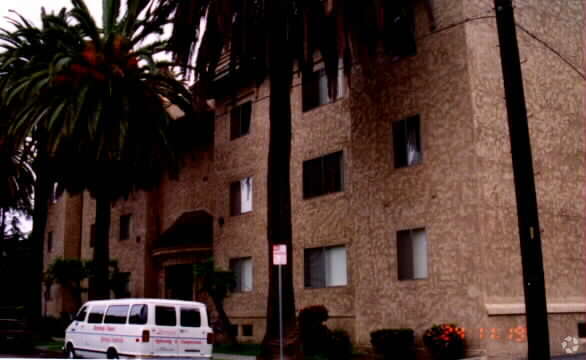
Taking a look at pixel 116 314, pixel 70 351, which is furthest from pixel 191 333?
pixel 70 351

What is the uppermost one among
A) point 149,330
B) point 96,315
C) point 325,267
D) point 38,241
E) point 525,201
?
point 38,241

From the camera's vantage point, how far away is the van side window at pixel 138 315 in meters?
18.5

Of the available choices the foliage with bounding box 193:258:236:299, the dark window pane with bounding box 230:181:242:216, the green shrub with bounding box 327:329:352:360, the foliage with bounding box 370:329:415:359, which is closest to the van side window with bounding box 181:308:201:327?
the green shrub with bounding box 327:329:352:360

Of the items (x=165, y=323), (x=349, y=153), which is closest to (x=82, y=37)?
(x=349, y=153)

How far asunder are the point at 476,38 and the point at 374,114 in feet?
13.4

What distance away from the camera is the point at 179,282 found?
35.5 metres

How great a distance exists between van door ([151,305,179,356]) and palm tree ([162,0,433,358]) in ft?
7.76

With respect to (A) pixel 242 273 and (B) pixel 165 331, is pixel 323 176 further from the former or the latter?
(B) pixel 165 331

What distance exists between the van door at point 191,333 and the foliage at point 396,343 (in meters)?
4.87

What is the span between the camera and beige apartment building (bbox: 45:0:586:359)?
64.7 feet

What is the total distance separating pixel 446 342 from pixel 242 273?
1284cm

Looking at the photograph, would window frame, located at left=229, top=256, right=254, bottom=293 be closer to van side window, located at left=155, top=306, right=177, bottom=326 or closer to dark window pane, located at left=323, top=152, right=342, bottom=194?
dark window pane, located at left=323, top=152, right=342, bottom=194

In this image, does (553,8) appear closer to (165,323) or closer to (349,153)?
(349,153)
